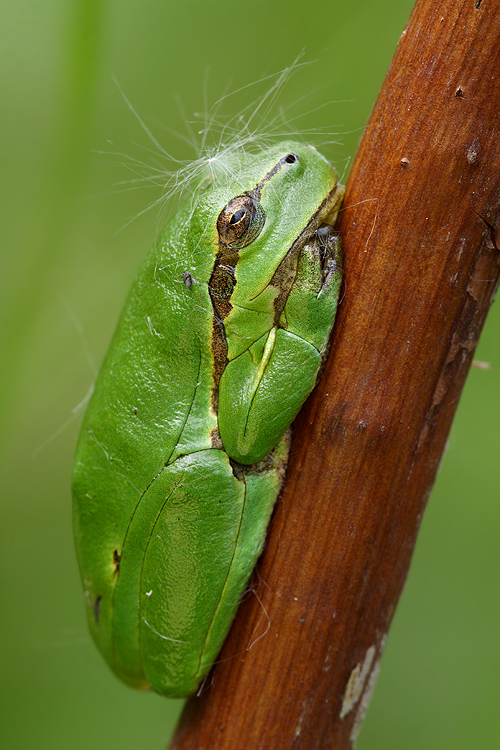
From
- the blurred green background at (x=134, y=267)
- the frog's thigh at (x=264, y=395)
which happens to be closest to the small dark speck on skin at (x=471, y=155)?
the frog's thigh at (x=264, y=395)

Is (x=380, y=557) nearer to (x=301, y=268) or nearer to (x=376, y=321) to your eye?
(x=376, y=321)

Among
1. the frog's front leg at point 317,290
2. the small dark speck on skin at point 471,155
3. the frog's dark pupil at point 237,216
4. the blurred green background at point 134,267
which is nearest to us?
the small dark speck on skin at point 471,155

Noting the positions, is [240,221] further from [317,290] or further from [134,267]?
[134,267]

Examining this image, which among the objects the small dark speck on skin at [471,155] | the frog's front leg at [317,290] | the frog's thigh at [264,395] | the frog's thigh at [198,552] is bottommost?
the frog's thigh at [198,552]

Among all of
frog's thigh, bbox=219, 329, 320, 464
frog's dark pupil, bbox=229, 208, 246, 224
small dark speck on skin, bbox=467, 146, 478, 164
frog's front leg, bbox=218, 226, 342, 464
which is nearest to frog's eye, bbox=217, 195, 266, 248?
frog's dark pupil, bbox=229, 208, 246, 224

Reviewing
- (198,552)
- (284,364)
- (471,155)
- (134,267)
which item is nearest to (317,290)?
(284,364)

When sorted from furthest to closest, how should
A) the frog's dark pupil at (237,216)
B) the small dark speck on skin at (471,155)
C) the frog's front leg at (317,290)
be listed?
the frog's dark pupil at (237,216), the frog's front leg at (317,290), the small dark speck on skin at (471,155)

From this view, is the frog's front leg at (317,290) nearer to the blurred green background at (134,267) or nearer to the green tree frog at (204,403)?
the green tree frog at (204,403)
